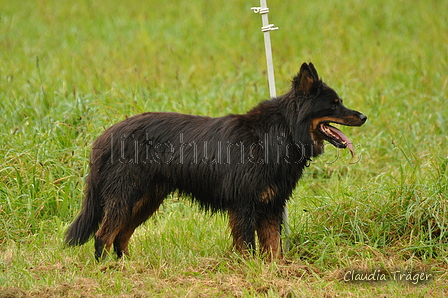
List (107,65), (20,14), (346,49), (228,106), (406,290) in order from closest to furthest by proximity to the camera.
→ (406,290), (228,106), (107,65), (346,49), (20,14)

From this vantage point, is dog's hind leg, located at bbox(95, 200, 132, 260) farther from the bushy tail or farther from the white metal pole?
the white metal pole

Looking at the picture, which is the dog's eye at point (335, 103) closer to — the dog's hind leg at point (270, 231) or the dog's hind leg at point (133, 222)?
the dog's hind leg at point (270, 231)

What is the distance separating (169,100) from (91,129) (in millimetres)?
1845

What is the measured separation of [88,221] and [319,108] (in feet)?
7.58

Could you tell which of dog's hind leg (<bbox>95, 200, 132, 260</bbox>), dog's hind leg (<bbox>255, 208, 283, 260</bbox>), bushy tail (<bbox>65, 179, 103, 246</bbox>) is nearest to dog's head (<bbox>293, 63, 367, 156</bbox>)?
dog's hind leg (<bbox>255, 208, 283, 260</bbox>)

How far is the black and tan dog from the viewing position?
4395 millimetres

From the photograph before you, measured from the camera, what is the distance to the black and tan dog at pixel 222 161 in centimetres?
439

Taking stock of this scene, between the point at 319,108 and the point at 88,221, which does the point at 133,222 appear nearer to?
the point at 88,221

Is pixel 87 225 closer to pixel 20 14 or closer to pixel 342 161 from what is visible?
pixel 342 161

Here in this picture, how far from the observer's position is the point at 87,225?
4.72 metres

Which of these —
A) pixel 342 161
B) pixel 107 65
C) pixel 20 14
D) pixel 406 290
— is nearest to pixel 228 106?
pixel 342 161

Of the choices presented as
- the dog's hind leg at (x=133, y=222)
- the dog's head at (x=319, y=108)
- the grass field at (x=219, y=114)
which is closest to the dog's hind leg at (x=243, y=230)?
the grass field at (x=219, y=114)

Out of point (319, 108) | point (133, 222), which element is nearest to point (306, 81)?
point (319, 108)

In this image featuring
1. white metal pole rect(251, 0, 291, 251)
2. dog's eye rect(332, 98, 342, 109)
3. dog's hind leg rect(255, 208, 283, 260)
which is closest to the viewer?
dog's eye rect(332, 98, 342, 109)
